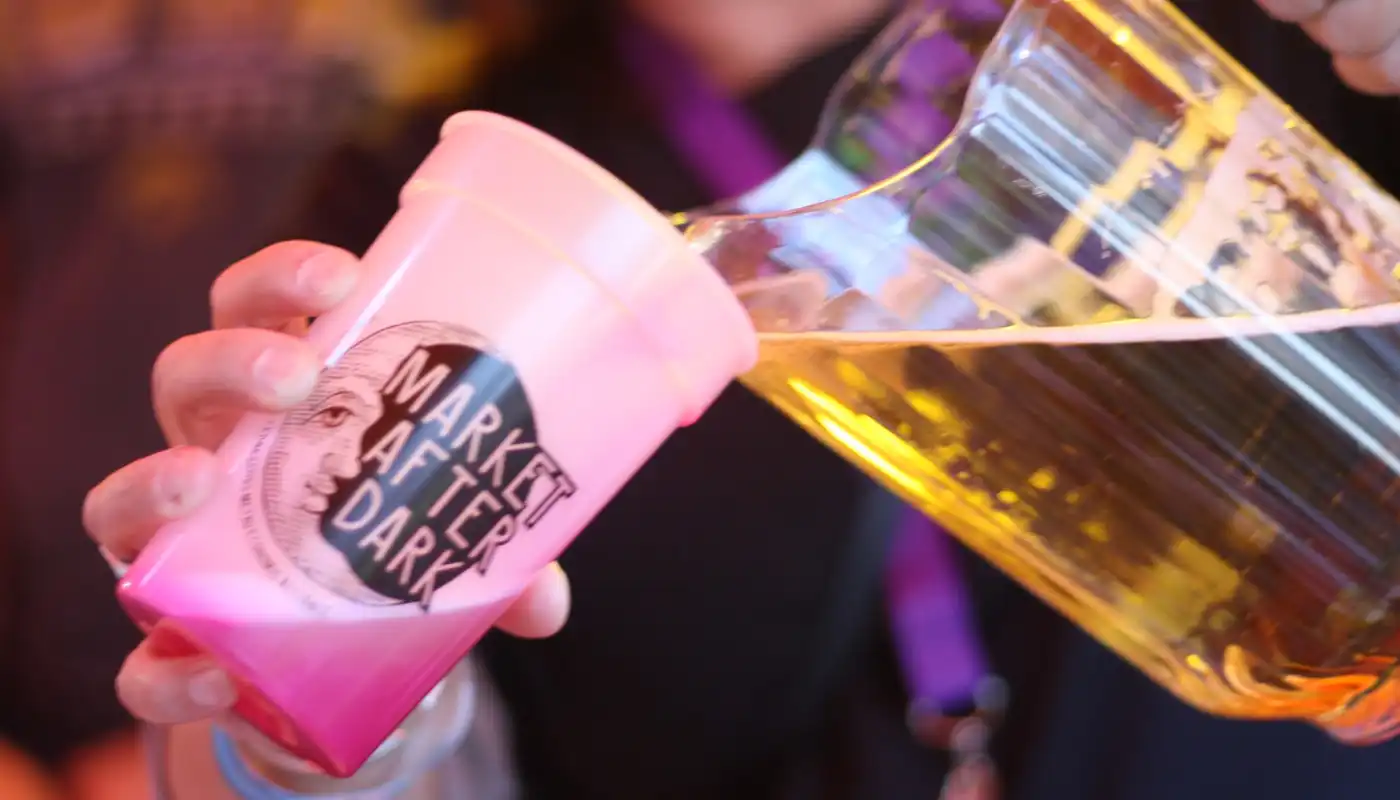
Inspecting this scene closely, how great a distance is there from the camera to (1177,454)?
0.41 meters

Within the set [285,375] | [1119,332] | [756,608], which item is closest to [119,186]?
[756,608]

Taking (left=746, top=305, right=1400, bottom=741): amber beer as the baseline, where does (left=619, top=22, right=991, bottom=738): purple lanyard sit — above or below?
below

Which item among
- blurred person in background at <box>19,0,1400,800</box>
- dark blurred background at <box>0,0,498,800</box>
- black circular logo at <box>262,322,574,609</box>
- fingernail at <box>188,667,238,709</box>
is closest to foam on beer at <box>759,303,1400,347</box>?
black circular logo at <box>262,322,574,609</box>

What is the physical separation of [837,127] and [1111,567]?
23 centimetres

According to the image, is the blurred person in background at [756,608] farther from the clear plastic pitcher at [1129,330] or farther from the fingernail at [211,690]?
the fingernail at [211,690]

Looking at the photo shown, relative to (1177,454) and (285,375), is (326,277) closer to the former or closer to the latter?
(285,375)

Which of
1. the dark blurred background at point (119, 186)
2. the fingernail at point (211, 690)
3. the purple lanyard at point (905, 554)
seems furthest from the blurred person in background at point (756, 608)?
the fingernail at point (211, 690)

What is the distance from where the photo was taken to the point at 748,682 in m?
0.79

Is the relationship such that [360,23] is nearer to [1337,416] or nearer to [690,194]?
[690,194]

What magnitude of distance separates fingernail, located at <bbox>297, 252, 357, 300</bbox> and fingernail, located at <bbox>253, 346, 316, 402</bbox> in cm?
3

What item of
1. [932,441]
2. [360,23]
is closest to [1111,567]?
[932,441]

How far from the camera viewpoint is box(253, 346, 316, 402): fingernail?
1.08 ft

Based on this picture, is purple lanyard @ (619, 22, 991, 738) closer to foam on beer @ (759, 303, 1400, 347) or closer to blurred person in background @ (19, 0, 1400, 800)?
blurred person in background @ (19, 0, 1400, 800)

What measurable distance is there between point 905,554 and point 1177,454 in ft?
1.13
